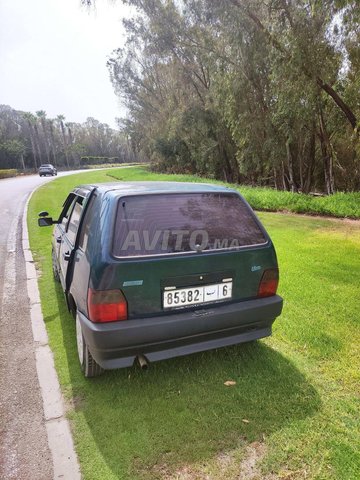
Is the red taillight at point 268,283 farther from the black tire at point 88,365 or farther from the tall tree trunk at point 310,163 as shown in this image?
the tall tree trunk at point 310,163

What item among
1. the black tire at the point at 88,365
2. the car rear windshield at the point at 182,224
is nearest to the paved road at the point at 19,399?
the black tire at the point at 88,365

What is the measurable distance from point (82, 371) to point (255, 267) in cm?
187

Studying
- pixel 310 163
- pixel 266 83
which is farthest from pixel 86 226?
pixel 310 163

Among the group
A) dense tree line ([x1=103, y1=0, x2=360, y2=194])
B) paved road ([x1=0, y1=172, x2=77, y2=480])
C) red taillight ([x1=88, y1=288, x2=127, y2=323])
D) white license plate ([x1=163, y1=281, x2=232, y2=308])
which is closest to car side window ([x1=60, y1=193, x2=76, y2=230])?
paved road ([x1=0, y1=172, x2=77, y2=480])

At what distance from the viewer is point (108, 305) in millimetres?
2496

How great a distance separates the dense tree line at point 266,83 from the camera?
11484mm

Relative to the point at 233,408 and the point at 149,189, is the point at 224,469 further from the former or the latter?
the point at 149,189

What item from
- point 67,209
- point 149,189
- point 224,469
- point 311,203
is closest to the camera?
point 224,469

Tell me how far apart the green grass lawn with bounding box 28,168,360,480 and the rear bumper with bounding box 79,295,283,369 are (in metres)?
0.38

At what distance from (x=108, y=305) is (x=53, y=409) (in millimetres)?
998

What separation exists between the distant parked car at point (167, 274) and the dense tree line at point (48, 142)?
67.8 m

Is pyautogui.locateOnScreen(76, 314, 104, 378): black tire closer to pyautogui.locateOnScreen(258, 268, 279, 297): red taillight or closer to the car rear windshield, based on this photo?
the car rear windshield

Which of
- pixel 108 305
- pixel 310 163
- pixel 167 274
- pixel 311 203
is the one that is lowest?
pixel 311 203

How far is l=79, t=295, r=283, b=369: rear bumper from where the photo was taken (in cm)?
248
